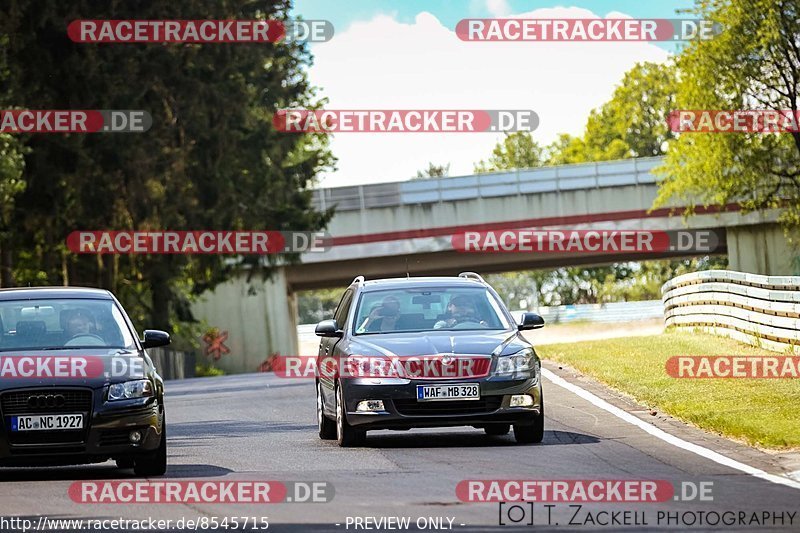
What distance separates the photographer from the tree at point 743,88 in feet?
168

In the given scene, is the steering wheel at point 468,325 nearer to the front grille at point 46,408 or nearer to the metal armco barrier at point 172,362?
the front grille at point 46,408

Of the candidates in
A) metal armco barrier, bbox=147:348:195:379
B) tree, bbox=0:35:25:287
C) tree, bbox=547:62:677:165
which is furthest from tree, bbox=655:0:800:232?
tree, bbox=547:62:677:165

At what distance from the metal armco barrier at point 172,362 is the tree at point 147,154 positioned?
1535 mm

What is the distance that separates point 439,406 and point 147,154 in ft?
97.9

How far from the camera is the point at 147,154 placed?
43.3 m

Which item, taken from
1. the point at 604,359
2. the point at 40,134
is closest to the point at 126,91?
the point at 40,134

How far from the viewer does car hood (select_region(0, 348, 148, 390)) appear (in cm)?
1285

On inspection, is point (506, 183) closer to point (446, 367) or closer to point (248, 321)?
point (248, 321)

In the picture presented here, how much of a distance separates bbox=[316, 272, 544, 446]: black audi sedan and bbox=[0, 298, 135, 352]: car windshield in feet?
7.38

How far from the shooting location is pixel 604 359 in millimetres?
27172

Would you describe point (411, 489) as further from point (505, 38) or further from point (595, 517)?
point (505, 38)

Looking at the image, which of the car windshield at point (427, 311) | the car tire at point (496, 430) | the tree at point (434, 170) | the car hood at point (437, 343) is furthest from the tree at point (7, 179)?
the tree at point (434, 170)

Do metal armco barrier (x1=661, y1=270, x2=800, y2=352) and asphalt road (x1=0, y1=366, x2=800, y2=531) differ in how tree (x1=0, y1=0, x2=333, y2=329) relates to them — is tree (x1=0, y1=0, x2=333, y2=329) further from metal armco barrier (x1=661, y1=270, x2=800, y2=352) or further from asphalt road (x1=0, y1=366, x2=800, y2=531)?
asphalt road (x1=0, y1=366, x2=800, y2=531)

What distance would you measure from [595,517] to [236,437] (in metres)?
8.39
